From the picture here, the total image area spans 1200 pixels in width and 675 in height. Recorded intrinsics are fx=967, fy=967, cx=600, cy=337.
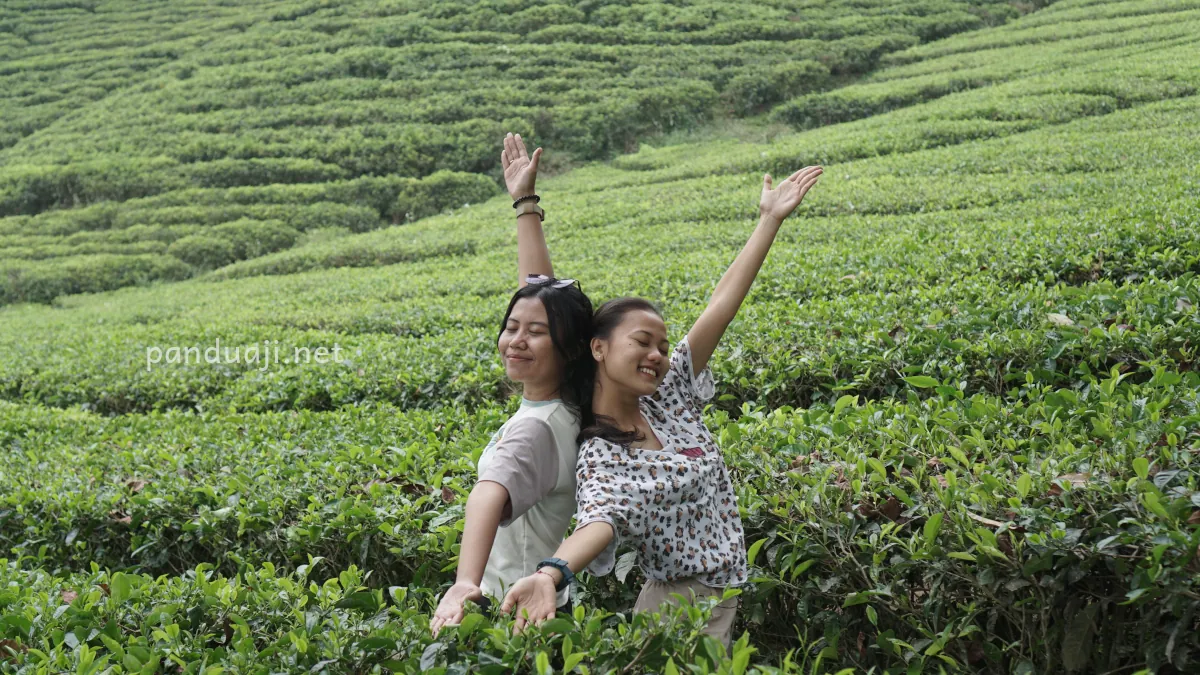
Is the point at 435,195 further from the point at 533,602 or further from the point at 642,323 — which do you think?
the point at 533,602

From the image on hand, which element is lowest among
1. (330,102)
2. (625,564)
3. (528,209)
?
(330,102)

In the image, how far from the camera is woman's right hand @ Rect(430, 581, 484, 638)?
6.73 ft

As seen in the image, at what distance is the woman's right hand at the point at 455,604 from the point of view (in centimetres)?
205

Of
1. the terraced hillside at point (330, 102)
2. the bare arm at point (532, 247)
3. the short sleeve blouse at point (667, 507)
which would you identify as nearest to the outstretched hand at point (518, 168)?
the bare arm at point (532, 247)

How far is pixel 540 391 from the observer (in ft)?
8.35

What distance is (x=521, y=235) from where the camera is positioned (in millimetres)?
3215

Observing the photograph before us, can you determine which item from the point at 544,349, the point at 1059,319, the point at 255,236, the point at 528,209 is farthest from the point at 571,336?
the point at 255,236

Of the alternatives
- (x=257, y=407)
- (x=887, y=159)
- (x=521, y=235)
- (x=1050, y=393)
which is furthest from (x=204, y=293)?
(x=1050, y=393)

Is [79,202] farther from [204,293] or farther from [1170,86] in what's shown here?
[1170,86]

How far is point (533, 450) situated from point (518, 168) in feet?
4.34

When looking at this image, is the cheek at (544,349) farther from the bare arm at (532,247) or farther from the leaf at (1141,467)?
the leaf at (1141,467)

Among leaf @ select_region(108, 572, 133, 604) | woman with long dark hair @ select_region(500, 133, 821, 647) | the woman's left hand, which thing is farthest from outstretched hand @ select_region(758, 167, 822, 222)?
leaf @ select_region(108, 572, 133, 604)

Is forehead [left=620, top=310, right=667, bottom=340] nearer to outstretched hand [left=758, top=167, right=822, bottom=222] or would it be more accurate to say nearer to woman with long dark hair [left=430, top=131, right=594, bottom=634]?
woman with long dark hair [left=430, top=131, right=594, bottom=634]

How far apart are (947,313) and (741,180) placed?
10.9 m
